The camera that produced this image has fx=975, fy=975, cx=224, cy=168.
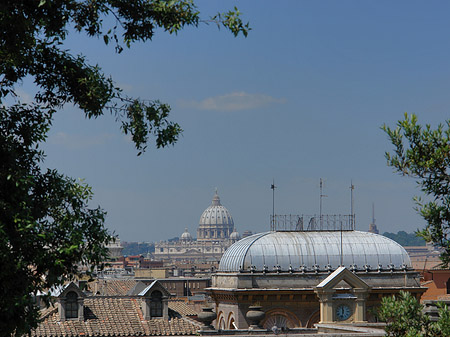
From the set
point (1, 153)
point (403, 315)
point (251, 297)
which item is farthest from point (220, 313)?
point (1, 153)

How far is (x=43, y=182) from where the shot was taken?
16.5 m

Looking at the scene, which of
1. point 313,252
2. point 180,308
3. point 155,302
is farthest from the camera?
point 180,308

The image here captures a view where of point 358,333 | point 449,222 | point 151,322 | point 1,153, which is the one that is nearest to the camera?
point 1,153

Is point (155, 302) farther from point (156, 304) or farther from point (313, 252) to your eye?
point (313, 252)

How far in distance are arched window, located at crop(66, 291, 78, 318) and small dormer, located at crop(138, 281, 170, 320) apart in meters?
3.05

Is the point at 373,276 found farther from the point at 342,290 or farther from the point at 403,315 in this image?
the point at 403,315

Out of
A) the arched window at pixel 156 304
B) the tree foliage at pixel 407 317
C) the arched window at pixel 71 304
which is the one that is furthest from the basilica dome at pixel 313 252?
the tree foliage at pixel 407 317

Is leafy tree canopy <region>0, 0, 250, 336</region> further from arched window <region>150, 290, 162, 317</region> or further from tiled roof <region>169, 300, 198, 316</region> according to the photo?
tiled roof <region>169, 300, 198, 316</region>

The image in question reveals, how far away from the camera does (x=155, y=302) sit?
43.9m

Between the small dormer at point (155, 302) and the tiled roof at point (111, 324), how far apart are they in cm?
31

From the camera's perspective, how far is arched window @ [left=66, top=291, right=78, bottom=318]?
4262cm

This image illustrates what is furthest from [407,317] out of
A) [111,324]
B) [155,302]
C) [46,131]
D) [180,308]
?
[180,308]

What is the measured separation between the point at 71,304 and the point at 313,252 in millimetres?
12454

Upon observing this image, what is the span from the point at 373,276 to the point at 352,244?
1.91 metres
